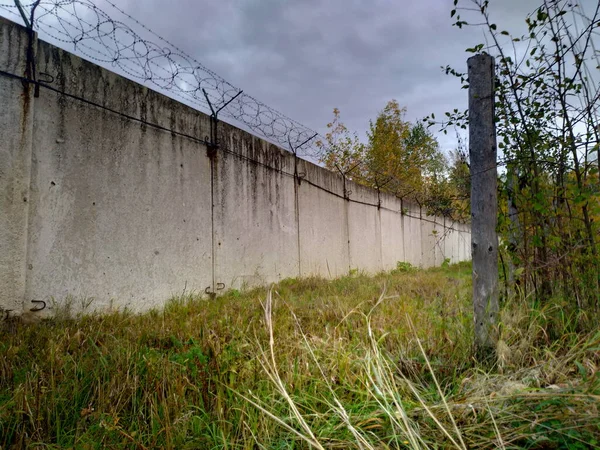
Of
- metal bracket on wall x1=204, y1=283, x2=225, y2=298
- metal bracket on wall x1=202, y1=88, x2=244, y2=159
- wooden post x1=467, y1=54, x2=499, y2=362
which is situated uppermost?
metal bracket on wall x1=202, y1=88, x2=244, y2=159

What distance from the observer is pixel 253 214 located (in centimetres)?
490

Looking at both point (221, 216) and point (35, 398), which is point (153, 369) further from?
point (221, 216)

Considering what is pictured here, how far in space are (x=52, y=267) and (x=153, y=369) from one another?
1.65 meters

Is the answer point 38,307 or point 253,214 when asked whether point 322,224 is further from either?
point 38,307

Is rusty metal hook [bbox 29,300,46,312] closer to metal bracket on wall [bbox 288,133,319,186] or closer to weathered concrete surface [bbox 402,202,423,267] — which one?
metal bracket on wall [bbox 288,133,319,186]

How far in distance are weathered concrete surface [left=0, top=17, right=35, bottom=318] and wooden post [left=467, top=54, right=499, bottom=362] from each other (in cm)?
307

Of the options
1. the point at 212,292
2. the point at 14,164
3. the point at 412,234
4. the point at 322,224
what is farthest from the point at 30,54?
the point at 412,234

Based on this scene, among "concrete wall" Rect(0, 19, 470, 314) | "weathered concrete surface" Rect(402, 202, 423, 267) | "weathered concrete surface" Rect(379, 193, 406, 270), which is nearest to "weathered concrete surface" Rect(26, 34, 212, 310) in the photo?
"concrete wall" Rect(0, 19, 470, 314)

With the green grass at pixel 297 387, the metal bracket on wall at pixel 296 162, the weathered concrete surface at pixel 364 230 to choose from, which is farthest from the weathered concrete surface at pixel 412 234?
the green grass at pixel 297 387

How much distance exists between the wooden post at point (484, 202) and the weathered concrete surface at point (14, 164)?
121 inches

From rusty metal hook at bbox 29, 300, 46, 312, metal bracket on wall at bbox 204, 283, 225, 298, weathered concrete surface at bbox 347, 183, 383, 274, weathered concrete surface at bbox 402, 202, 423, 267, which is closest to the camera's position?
rusty metal hook at bbox 29, 300, 46, 312

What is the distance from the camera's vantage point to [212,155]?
4.32m

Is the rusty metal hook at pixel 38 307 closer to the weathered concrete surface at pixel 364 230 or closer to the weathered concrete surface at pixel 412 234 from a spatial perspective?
the weathered concrete surface at pixel 364 230

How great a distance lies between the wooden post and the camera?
6.45ft
